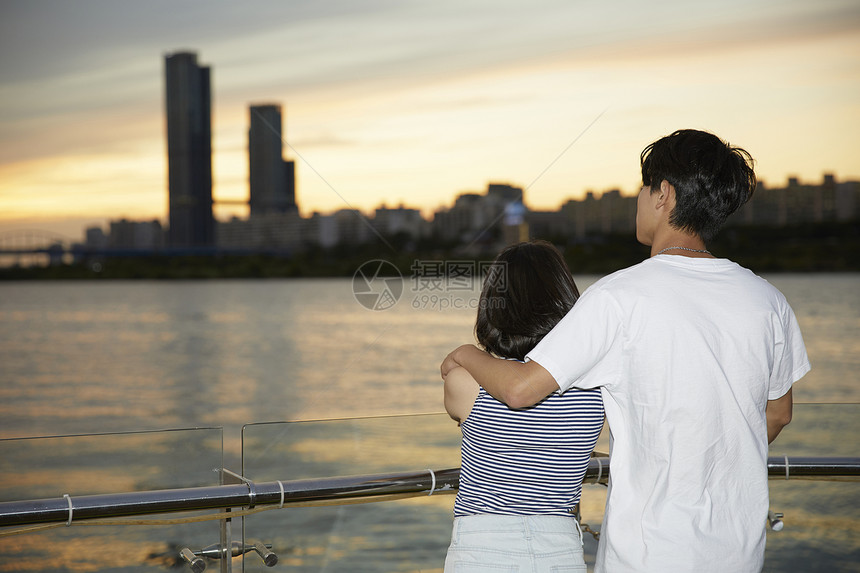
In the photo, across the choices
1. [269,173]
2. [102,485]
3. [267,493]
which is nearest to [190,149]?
[269,173]

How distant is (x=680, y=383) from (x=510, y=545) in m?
0.40

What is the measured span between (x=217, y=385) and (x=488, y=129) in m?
18.6

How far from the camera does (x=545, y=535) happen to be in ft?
4.32

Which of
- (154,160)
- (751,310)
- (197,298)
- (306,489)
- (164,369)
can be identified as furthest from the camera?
(197,298)

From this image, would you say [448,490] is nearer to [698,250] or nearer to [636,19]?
[698,250]

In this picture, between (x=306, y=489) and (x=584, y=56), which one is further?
(x=584, y=56)

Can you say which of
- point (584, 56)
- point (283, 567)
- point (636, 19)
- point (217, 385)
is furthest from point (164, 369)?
point (283, 567)

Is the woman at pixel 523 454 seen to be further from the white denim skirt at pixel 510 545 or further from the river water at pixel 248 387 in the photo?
the river water at pixel 248 387

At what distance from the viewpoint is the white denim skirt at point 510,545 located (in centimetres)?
130

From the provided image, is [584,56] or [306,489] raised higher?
[584,56]

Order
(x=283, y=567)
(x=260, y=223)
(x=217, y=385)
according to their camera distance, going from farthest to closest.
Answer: (x=217, y=385) < (x=260, y=223) < (x=283, y=567)

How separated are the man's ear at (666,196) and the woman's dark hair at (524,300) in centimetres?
22

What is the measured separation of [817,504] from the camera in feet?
6.97

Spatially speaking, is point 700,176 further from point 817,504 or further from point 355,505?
point 817,504
